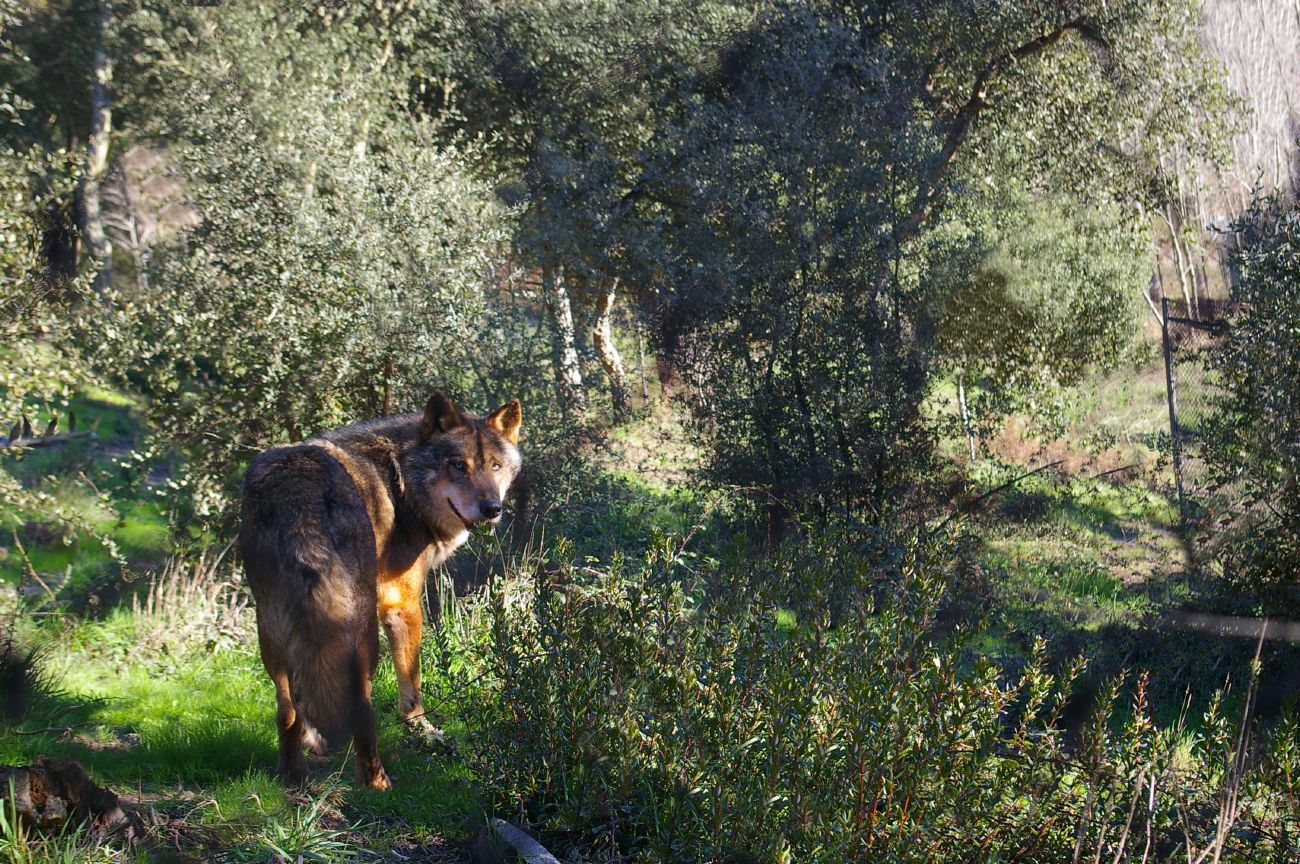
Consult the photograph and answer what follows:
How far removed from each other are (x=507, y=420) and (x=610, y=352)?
5.68 metres

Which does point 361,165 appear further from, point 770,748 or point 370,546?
point 770,748

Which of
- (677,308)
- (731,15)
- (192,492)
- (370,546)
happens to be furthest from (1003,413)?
(192,492)

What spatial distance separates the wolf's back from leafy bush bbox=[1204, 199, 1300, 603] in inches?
331

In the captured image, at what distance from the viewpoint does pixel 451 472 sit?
6.65 metres

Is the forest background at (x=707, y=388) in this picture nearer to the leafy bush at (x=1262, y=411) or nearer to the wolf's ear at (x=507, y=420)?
the leafy bush at (x=1262, y=411)

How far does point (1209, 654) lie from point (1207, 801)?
6.70 m

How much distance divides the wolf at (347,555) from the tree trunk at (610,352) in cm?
570

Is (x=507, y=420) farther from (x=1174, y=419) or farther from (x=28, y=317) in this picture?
(x=1174, y=419)

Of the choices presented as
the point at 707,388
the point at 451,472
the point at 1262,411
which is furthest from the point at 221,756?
the point at 1262,411

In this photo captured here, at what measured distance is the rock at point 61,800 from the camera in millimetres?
3930

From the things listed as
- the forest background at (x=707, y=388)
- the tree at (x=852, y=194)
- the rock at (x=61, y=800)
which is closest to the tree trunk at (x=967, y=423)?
the forest background at (x=707, y=388)

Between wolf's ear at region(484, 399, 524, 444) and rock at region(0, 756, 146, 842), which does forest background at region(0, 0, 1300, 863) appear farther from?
wolf's ear at region(484, 399, 524, 444)

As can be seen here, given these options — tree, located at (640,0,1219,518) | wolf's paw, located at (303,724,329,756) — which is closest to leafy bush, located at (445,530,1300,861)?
wolf's paw, located at (303,724,329,756)

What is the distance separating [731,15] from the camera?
51.2 ft
